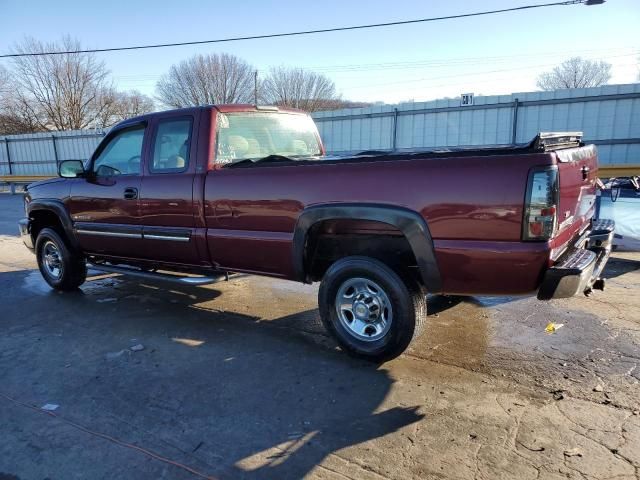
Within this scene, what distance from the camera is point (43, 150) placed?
2566 centimetres

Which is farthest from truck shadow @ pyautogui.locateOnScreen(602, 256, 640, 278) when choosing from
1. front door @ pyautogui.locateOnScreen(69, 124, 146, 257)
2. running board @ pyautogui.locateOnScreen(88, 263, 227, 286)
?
front door @ pyautogui.locateOnScreen(69, 124, 146, 257)

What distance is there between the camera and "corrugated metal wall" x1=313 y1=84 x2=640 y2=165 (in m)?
12.8

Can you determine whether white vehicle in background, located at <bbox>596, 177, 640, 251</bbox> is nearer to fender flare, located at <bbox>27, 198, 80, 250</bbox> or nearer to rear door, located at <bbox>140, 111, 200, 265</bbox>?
rear door, located at <bbox>140, 111, 200, 265</bbox>

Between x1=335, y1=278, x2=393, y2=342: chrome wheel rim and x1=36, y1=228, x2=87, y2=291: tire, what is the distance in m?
3.86

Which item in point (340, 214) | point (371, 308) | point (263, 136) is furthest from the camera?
point (263, 136)

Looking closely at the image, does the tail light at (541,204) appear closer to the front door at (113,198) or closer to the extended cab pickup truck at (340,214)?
the extended cab pickup truck at (340,214)

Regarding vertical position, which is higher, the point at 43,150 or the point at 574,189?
the point at 574,189

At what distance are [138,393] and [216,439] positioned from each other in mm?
900

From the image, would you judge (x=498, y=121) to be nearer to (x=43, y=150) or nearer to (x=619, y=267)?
(x=619, y=267)

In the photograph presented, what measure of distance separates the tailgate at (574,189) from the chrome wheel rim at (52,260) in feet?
18.7

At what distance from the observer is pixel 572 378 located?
138 inches

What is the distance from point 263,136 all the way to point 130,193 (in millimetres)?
1504

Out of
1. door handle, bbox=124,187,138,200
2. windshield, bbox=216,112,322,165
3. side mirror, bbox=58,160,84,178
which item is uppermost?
windshield, bbox=216,112,322,165

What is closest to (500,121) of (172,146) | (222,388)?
(172,146)
